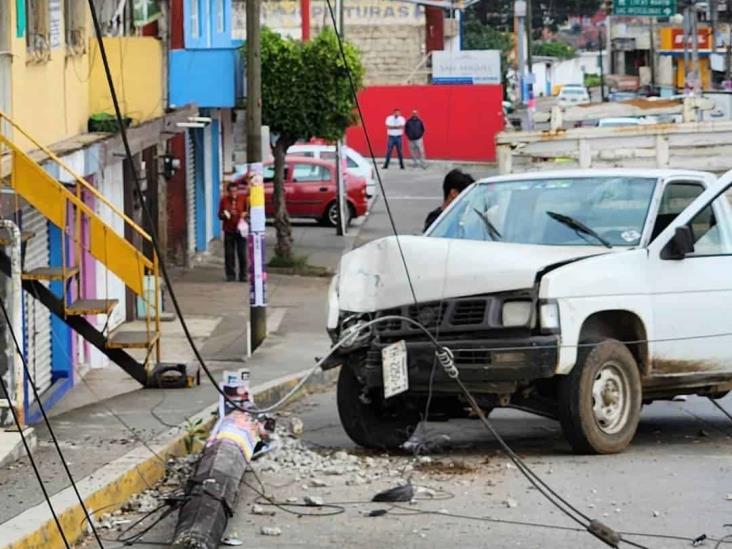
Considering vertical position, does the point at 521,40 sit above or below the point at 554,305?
above

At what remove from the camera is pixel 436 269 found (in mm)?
11234

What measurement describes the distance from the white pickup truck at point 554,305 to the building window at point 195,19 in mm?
14513

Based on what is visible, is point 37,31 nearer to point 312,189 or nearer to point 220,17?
point 220,17

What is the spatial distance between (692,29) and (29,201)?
4881 cm

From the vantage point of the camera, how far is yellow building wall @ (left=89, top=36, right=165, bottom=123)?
20078mm

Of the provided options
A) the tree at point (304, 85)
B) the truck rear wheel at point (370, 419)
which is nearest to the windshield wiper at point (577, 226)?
the truck rear wheel at point (370, 419)

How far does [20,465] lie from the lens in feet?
35.0

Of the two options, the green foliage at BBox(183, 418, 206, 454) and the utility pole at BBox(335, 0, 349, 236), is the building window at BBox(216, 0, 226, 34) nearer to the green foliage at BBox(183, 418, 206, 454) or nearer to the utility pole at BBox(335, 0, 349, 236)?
the utility pole at BBox(335, 0, 349, 236)

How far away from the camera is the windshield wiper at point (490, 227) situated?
12.1m

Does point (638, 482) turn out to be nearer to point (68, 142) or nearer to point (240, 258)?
point (68, 142)

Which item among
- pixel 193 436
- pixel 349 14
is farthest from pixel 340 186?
pixel 349 14

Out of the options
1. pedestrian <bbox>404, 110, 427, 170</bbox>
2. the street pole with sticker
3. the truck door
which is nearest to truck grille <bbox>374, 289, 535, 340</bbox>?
the truck door

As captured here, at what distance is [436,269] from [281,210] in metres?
16.4

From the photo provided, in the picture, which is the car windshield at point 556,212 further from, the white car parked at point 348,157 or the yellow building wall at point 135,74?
the white car parked at point 348,157
